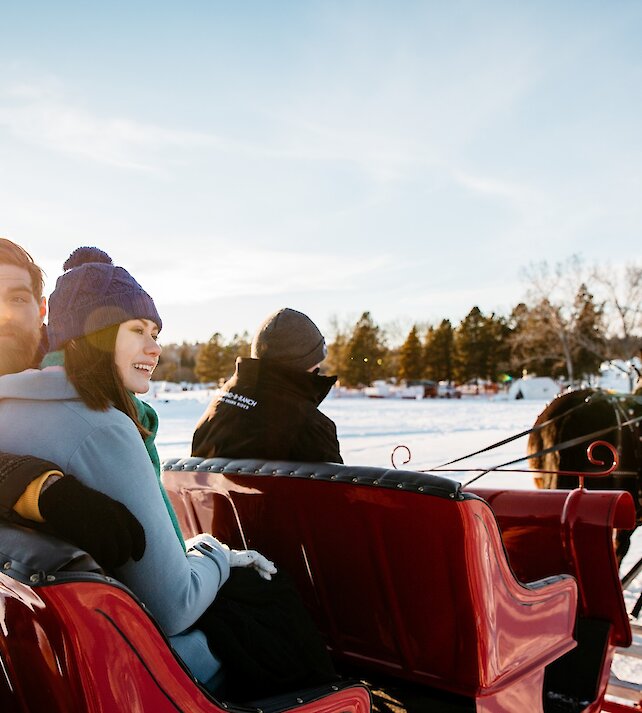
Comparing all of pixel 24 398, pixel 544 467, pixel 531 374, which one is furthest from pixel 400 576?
pixel 531 374

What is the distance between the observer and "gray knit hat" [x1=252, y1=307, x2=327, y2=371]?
2855 mm

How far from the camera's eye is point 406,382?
5791 centimetres

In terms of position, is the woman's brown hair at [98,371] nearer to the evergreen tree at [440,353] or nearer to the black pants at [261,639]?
the black pants at [261,639]

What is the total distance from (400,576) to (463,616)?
24 centimetres

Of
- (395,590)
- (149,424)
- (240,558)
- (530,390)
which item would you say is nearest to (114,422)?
(149,424)

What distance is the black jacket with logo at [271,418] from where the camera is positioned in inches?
102

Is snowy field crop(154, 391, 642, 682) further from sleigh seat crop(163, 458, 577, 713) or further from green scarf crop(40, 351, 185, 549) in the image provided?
→ green scarf crop(40, 351, 185, 549)

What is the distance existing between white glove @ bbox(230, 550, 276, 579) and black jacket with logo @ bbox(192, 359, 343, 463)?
646mm

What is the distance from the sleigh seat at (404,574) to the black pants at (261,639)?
42 centimetres

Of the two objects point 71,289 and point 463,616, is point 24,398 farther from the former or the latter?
point 463,616

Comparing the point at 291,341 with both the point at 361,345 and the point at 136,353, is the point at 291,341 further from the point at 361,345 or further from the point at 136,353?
the point at 361,345

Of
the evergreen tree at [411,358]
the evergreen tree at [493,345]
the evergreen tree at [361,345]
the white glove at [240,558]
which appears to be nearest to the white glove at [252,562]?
the white glove at [240,558]

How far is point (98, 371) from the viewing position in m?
1.67

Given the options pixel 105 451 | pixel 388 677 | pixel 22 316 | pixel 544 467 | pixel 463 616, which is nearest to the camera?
pixel 105 451
